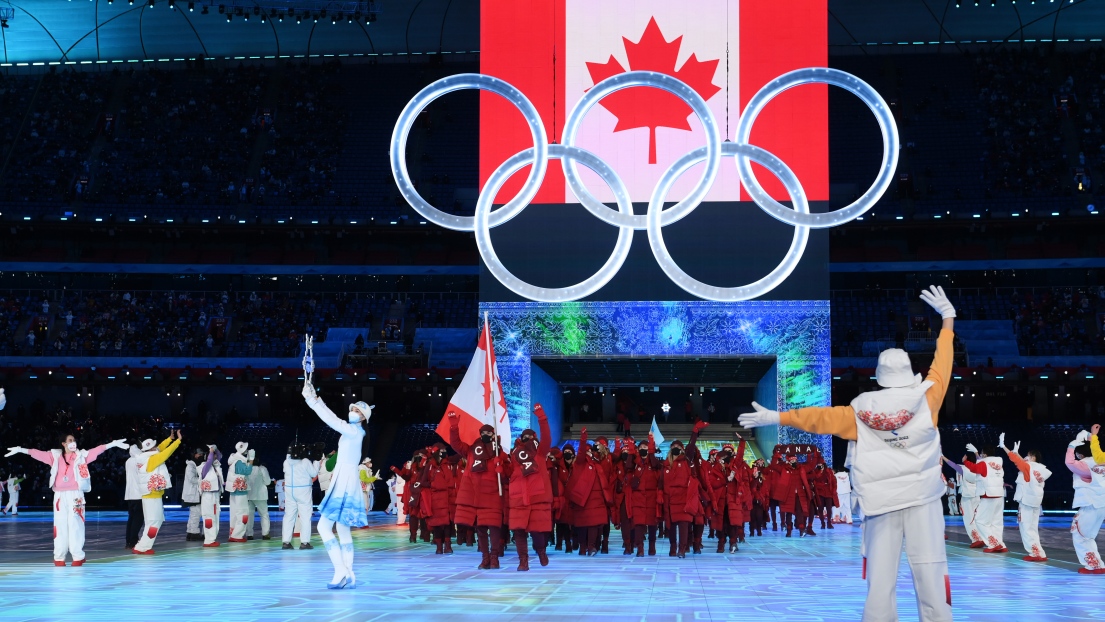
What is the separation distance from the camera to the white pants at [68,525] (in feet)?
44.5

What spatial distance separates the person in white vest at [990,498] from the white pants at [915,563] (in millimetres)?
10606

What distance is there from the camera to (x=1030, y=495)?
1493cm

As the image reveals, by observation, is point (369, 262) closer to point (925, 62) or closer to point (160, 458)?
point (925, 62)

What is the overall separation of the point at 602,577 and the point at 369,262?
3464 centimetres

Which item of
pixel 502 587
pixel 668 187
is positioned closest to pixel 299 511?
pixel 502 587

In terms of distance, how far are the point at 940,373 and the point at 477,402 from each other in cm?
1314

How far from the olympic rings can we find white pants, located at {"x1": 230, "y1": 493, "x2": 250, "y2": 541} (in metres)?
5.63

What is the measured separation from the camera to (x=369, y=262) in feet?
150

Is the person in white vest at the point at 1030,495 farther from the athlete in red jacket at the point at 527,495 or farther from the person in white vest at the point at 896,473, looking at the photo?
the person in white vest at the point at 896,473

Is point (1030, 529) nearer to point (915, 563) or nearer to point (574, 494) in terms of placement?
point (574, 494)

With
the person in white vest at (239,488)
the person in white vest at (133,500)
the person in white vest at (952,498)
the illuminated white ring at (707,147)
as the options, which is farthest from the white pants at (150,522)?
the person in white vest at (952,498)

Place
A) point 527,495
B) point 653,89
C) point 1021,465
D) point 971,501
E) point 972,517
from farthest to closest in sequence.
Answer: point 653,89 → point 971,501 → point 972,517 → point 1021,465 → point 527,495

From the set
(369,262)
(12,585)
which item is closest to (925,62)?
(369,262)

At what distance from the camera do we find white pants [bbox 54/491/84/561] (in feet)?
44.5
